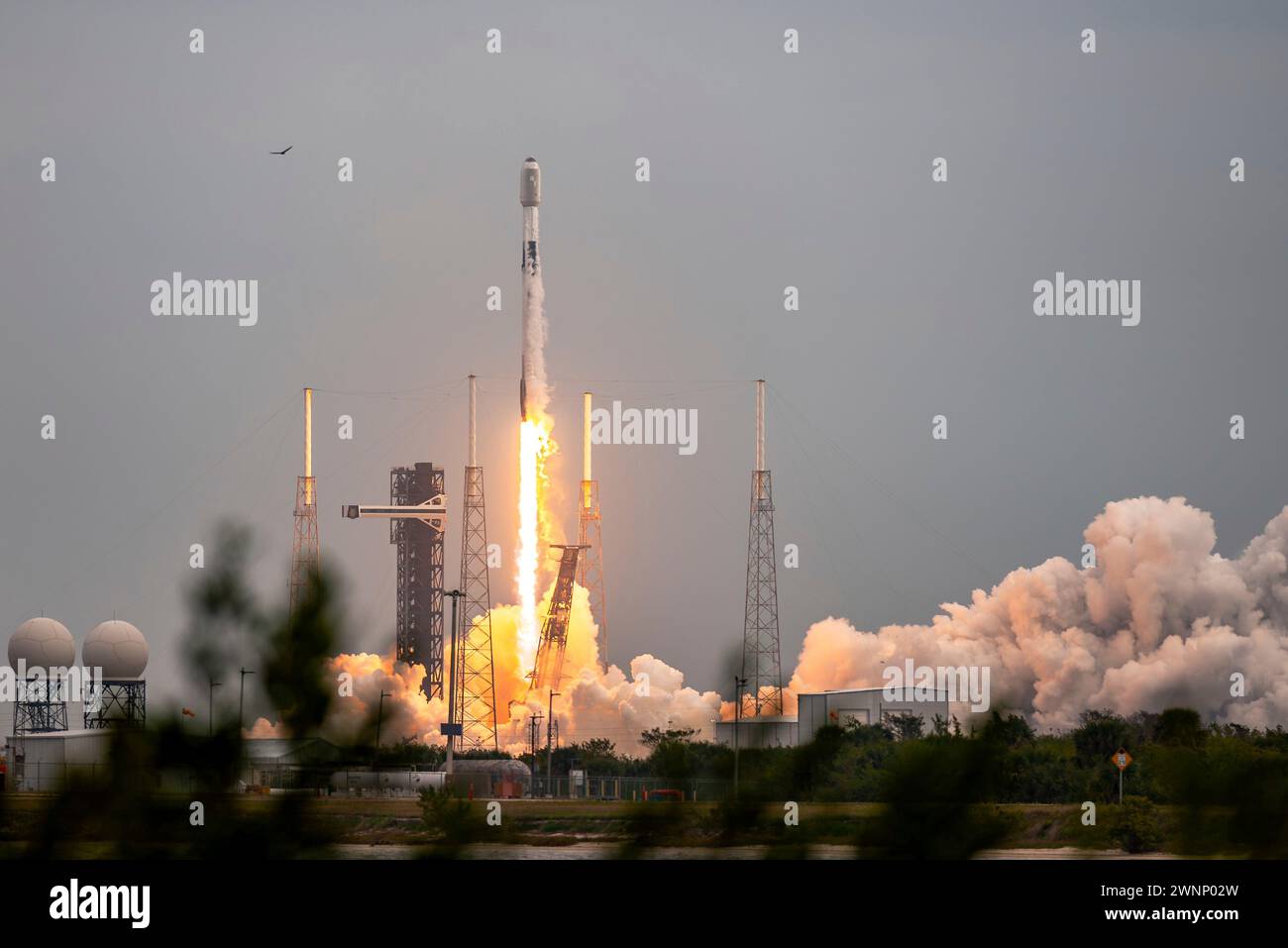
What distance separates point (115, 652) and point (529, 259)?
24.9m

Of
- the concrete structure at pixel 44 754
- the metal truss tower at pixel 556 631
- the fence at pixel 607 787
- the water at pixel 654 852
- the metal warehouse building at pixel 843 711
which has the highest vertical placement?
the metal truss tower at pixel 556 631

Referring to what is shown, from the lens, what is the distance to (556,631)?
3807 inches

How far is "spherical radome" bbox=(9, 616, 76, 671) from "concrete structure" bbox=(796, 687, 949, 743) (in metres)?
32.5

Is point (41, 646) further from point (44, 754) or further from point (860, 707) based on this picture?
point (860, 707)

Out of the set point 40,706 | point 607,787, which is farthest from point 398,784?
point 40,706

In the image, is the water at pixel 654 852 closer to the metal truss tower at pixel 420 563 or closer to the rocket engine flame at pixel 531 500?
the rocket engine flame at pixel 531 500

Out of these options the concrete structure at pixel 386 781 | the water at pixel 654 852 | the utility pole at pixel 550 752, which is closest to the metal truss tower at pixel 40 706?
the concrete structure at pixel 386 781

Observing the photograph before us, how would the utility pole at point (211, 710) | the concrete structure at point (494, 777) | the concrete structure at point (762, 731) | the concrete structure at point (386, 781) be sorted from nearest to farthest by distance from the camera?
1. the utility pole at point (211, 710)
2. the concrete structure at point (386, 781)
3. the concrete structure at point (494, 777)
4. the concrete structure at point (762, 731)

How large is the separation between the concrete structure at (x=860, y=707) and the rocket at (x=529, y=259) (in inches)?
688

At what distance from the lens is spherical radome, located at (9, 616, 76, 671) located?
315 ft

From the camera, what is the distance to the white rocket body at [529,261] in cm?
9306

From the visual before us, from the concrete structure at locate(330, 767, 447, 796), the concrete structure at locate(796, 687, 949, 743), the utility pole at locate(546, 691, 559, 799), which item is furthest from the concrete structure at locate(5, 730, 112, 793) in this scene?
the concrete structure at locate(796, 687, 949, 743)
